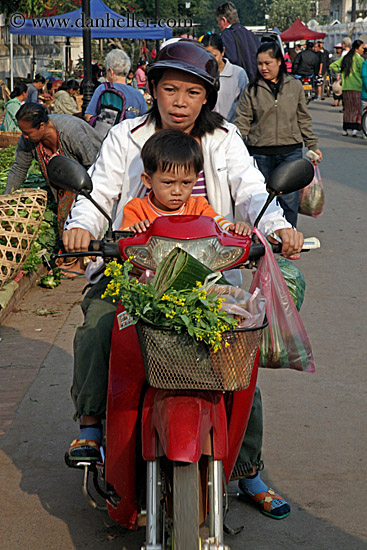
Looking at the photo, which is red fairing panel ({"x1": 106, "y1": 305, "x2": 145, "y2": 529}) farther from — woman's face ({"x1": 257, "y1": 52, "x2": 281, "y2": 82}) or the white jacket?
woman's face ({"x1": 257, "y1": 52, "x2": 281, "y2": 82})

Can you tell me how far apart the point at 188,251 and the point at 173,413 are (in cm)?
54

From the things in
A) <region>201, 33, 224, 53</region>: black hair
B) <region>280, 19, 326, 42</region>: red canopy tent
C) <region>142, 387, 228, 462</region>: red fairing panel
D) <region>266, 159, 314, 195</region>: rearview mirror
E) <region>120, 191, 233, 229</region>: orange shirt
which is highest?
<region>266, 159, 314, 195</region>: rearview mirror

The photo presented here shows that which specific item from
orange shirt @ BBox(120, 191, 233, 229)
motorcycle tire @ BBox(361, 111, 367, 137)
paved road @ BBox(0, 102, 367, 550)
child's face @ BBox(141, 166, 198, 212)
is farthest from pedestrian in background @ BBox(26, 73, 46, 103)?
child's face @ BBox(141, 166, 198, 212)

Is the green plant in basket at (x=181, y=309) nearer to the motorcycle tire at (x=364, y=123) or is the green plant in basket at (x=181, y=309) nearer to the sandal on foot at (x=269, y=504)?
the sandal on foot at (x=269, y=504)

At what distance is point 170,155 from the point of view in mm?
3008

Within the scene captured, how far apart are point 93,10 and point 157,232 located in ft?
64.1

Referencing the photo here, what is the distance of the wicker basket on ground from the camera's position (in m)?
6.56

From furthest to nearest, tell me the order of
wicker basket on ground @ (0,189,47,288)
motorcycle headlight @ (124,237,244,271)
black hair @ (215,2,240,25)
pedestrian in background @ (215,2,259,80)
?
black hair @ (215,2,240,25), pedestrian in background @ (215,2,259,80), wicker basket on ground @ (0,189,47,288), motorcycle headlight @ (124,237,244,271)

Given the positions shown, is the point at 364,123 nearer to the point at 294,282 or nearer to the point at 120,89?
the point at 120,89

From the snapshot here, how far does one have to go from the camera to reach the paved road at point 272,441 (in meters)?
3.49

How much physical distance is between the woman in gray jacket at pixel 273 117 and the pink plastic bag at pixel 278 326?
16.7 ft

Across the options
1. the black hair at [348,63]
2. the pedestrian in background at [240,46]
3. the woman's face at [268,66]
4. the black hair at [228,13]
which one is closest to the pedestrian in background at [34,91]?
the black hair at [228,13]

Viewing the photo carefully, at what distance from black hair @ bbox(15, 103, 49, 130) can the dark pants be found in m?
3.99

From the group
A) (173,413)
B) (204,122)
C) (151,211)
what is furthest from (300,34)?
(173,413)
